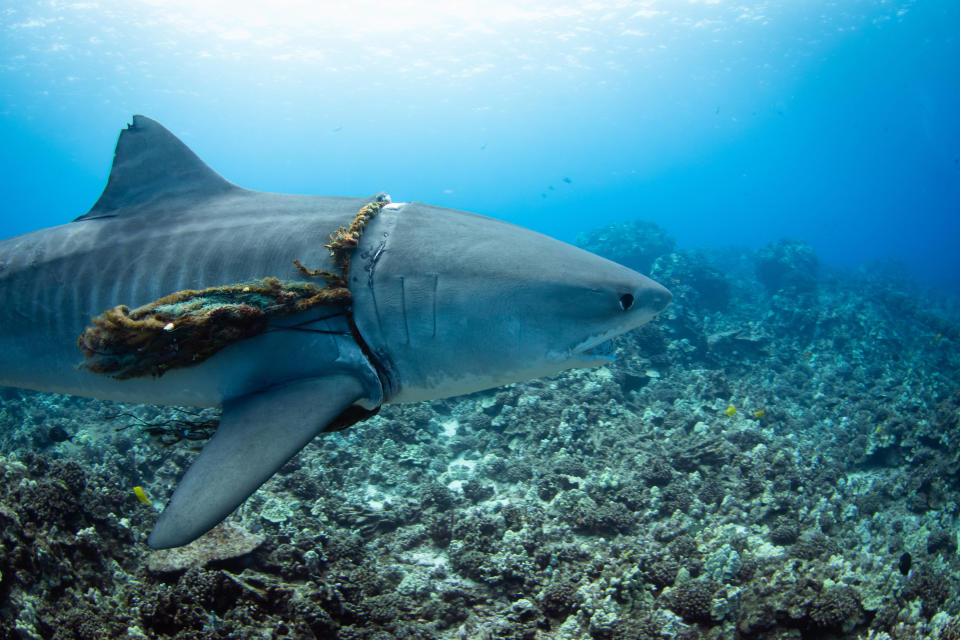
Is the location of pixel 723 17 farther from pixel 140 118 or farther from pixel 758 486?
pixel 140 118

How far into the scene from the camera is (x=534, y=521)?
492 centimetres

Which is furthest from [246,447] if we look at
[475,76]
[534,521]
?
[475,76]

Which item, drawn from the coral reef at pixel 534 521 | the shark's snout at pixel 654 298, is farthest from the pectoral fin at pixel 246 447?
the shark's snout at pixel 654 298

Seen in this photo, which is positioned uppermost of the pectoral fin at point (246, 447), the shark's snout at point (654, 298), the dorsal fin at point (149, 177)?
the dorsal fin at point (149, 177)

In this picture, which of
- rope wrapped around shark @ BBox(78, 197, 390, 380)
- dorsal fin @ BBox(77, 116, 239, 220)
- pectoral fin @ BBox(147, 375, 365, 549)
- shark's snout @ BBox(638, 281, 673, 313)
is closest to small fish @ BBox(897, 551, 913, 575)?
shark's snout @ BBox(638, 281, 673, 313)

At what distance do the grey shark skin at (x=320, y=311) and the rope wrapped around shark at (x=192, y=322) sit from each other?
79mm

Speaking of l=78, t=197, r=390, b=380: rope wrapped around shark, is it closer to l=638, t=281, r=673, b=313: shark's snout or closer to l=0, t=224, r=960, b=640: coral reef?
l=0, t=224, r=960, b=640: coral reef

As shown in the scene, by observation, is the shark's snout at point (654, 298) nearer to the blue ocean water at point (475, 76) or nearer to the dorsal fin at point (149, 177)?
the dorsal fin at point (149, 177)

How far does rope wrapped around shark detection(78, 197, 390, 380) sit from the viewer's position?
2.09 meters

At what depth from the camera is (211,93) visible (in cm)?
6806

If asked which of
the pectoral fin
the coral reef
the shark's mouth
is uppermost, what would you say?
the shark's mouth

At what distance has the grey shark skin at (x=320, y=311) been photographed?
2.07 meters

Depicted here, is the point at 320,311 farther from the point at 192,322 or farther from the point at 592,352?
the point at 592,352

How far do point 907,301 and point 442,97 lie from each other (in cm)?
7645
